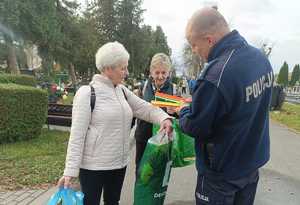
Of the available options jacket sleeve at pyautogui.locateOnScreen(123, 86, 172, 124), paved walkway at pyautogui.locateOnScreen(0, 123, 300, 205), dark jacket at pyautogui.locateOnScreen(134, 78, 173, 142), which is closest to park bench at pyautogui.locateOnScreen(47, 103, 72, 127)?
paved walkway at pyautogui.locateOnScreen(0, 123, 300, 205)

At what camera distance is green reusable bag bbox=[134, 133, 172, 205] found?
3.04 m

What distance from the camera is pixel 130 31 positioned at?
53750mm

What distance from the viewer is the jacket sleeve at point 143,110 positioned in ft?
11.0

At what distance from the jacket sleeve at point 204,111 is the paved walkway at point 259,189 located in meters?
2.81

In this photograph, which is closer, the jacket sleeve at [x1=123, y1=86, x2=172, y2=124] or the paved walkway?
the jacket sleeve at [x1=123, y1=86, x2=172, y2=124]

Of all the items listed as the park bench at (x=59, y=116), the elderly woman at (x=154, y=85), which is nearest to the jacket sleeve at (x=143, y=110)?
the elderly woman at (x=154, y=85)

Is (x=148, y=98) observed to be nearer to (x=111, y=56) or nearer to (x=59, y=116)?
(x=111, y=56)

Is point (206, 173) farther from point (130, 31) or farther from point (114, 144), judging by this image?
point (130, 31)

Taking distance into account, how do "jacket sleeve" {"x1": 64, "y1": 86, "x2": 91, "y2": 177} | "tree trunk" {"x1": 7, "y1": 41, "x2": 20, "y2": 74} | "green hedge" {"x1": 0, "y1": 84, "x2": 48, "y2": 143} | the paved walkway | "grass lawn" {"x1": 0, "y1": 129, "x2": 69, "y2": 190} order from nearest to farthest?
"jacket sleeve" {"x1": 64, "y1": 86, "x2": 91, "y2": 177} < the paved walkway < "grass lawn" {"x1": 0, "y1": 129, "x2": 69, "y2": 190} < "green hedge" {"x1": 0, "y1": 84, "x2": 48, "y2": 143} < "tree trunk" {"x1": 7, "y1": 41, "x2": 20, "y2": 74}

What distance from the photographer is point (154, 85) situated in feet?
14.2

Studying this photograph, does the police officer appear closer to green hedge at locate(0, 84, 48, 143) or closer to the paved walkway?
the paved walkway

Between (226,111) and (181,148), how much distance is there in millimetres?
1060

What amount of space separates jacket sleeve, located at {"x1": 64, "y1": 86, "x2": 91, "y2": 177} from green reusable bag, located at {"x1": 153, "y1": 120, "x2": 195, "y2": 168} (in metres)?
0.76

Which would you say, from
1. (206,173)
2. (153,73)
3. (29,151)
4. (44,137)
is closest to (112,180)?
(206,173)
